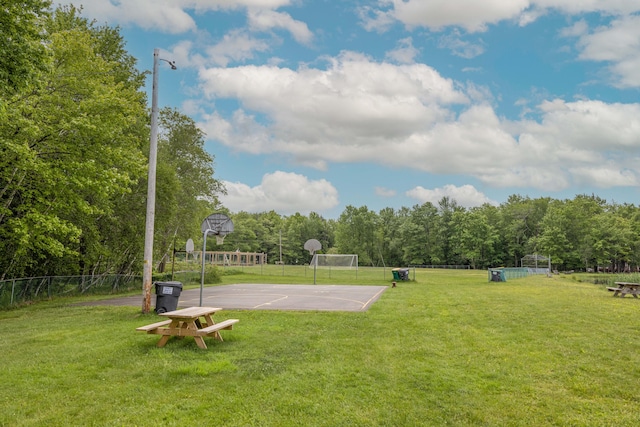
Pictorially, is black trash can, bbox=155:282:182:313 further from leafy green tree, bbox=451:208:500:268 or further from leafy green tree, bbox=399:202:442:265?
leafy green tree, bbox=399:202:442:265

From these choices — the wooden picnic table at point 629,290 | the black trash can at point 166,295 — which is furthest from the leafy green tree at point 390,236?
the black trash can at point 166,295

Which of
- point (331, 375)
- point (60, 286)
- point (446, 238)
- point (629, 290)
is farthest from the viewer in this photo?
point (446, 238)

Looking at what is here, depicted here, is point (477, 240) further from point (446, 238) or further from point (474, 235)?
point (446, 238)

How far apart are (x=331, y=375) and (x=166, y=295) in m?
6.86

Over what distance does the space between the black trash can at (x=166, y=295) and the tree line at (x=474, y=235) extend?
6823cm

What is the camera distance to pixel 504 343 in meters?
7.93

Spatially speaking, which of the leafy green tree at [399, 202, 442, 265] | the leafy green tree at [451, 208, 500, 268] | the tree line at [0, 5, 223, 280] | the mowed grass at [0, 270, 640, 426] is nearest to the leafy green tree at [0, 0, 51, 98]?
the tree line at [0, 5, 223, 280]

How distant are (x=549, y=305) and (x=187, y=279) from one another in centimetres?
2020

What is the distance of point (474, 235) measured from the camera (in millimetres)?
78812

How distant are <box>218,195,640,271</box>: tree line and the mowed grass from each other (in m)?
67.1

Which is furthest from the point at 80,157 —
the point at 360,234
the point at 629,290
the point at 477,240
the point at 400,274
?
the point at 360,234

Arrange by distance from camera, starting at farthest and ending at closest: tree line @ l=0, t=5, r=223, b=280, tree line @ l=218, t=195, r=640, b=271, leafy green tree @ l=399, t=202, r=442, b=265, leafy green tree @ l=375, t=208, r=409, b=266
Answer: leafy green tree @ l=375, t=208, r=409, b=266 → leafy green tree @ l=399, t=202, r=442, b=265 → tree line @ l=218, t=195, r=640, b=271 → tree line @ l=0, t=5, r=223, b=280

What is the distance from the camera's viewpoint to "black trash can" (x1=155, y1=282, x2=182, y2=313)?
36.6ft

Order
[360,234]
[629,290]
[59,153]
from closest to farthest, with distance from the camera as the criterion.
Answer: [59,153]
[629,290]
[360,234]
